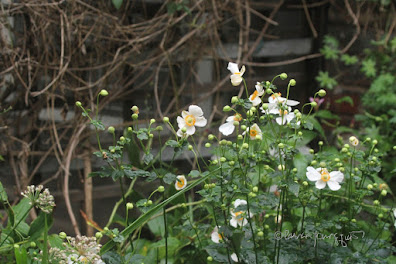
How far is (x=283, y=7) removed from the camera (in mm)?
2654

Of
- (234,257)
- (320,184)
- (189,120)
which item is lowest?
(234,257)

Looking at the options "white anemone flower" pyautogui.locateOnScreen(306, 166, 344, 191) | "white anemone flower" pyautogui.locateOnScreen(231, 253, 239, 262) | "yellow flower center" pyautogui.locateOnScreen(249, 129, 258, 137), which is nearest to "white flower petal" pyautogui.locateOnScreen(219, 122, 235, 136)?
"yellow flower center" pyautogui.locateOnScreen(249, 129, 258, 137)

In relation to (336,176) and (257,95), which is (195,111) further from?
(336,176)

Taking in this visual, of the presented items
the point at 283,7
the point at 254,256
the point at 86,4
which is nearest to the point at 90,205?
the point at 86,4

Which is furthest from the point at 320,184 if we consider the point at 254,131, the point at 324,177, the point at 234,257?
the point at 234,257

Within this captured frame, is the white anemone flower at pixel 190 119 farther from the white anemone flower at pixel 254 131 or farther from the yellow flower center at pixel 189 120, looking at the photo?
the white anemone flower at pixel 254 131

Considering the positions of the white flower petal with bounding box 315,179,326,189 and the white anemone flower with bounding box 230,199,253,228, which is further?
the white anemone flower with bounding box 230,199,253,228

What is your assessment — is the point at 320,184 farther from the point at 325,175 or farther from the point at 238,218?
the point at 238,218

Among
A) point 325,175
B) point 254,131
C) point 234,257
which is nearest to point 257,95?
point 254,131

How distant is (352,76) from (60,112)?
63.0 inches

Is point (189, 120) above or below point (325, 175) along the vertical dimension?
above

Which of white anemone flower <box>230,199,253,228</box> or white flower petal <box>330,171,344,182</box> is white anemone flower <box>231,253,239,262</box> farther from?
white flower petal <box>330,171,344,182</box>

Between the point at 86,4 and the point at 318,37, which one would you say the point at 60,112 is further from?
the point at 318,37

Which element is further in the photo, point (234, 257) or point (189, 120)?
point (234, 257)
